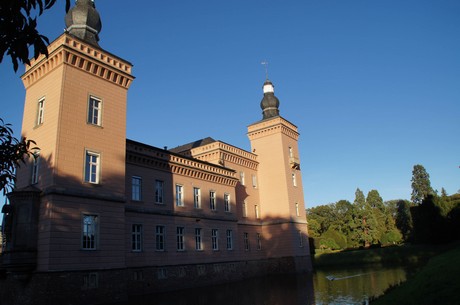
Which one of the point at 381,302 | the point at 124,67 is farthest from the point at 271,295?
the point at 124,67

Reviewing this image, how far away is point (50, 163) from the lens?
65.0 ft

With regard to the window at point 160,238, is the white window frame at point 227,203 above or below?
above

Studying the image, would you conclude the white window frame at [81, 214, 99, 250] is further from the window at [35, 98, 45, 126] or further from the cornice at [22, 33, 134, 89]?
the cornice at [22, 33, 134, 89]

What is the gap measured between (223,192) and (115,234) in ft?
48.2

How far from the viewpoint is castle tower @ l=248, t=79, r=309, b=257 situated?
40344 millimetres

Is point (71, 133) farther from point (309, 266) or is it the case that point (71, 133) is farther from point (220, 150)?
point (309, 266)

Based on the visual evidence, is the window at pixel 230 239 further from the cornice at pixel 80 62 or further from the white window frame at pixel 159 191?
the cornice at pixel 80 62

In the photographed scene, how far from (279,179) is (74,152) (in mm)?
25542

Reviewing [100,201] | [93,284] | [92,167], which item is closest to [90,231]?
[100,201]

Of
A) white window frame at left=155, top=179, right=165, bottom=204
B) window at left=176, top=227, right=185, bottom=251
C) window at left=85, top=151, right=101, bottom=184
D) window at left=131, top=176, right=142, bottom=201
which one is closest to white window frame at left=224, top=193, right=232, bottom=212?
window at left=176, top=227, right=185, bottom=251

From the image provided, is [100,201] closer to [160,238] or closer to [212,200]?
[160,238]

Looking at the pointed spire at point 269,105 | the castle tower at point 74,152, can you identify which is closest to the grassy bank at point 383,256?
the pointed spire at point 269,105

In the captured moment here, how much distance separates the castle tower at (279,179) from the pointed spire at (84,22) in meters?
23.6

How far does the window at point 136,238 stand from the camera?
2488 cm
